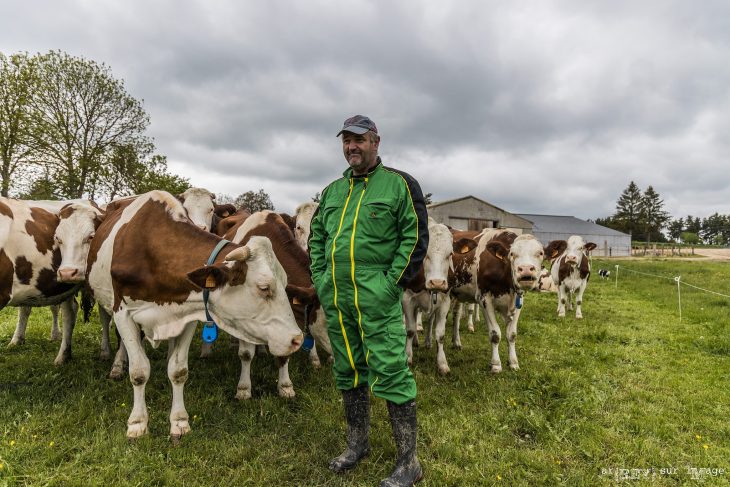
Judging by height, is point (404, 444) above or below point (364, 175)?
below

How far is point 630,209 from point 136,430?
96.0 meters

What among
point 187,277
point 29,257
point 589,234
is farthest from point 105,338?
point 589,234

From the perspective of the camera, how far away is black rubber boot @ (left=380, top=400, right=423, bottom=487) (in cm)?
326

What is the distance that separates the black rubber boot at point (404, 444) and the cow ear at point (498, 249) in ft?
12.9

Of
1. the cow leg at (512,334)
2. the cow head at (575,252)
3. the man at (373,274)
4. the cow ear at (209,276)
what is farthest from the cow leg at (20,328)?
the cow head at (575,252)

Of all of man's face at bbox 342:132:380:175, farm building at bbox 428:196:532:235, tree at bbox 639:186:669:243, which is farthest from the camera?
tree at bbox 639:186:669:243

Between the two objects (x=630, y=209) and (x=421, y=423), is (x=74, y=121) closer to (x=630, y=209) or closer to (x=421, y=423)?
(x=421, y=423)

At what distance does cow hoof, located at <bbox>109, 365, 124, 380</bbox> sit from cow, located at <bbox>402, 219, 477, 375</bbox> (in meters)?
3.78

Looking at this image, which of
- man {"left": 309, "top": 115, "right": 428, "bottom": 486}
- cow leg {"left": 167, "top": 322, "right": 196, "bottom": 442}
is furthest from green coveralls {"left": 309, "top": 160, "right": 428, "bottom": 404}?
cow leg {"left": 167, "top": 322, "right": 196, "bottom": 442}

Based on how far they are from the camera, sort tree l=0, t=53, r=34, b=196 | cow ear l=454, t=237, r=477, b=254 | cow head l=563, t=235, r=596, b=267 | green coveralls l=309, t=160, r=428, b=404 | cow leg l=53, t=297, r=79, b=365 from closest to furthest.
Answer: green coveralls l=309, t=160, r=428, b=404 → cow leg l=53, t=297, r=79, b=365 → cow ear l=454, t=237, r=477, b=254 → cow head l=563, t=235, r=596, b=267 → tree l=0, t=53, r=34, b=196

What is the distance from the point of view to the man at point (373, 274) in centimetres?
321

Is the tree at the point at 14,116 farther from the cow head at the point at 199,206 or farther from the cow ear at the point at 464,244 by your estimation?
the cow ear at the point at 464,244

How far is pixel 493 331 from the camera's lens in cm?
669

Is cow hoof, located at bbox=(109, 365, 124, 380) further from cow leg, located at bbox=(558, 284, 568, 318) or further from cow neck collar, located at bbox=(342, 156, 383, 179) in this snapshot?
cow leg, located at bbox=(558, 284, 568, 318)
